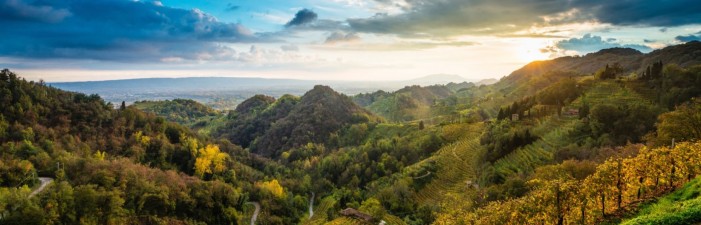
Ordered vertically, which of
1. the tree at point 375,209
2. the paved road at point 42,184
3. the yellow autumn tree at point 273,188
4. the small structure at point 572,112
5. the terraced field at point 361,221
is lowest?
the yellow autumn tree at point 273,188

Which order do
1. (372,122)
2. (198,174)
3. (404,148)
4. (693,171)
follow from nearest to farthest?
(693,171) < (198,174) < (404,148) < (372,122)

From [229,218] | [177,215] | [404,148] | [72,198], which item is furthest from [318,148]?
[72,198]

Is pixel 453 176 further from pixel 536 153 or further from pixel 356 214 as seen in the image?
pixel 356 214

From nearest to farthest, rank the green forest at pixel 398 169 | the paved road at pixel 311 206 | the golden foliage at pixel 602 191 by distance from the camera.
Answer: the golden foliage at pixel 602 191 → the green forest at pixel 398 169 → the paved road at pixel 311 206

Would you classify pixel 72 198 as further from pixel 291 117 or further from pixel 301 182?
pixel 291 117

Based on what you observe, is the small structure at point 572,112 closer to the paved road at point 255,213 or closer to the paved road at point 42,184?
the paved road at point 255,213

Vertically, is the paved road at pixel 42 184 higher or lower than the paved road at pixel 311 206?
higher

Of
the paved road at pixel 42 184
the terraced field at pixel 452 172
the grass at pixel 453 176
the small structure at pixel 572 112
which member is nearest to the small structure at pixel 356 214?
the grass at pixel 453 176
